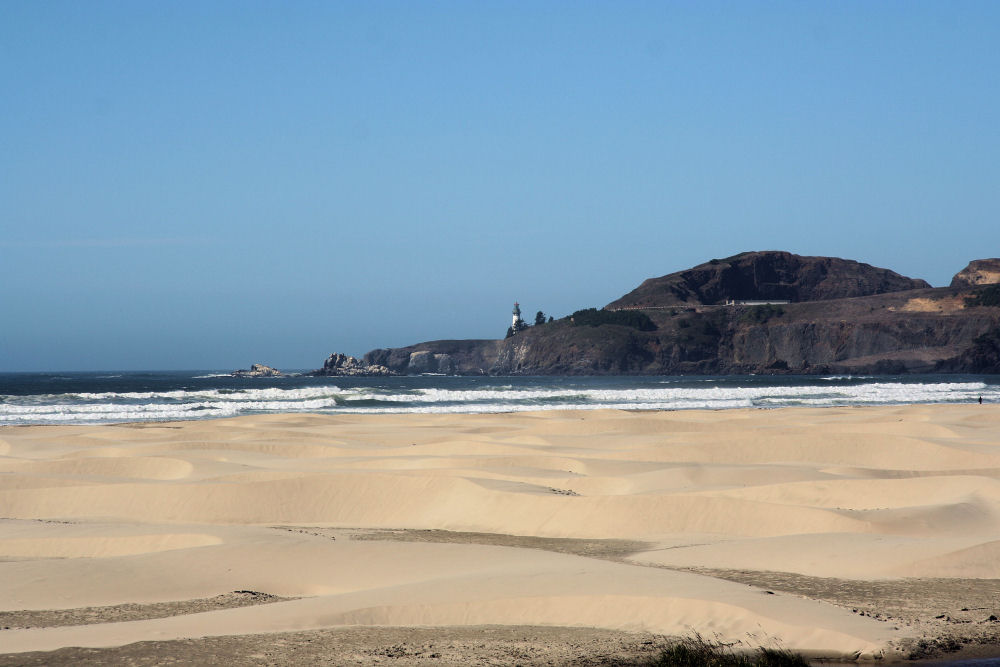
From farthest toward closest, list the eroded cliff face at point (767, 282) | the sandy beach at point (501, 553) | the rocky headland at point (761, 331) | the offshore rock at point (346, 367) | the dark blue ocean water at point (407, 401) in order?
the eroded cliff face at point (767, 282), the offshore rock at point (346, 367), the rocky headland at point (761, 331), the dark blue ocean water at point (407, 401), the sandy beach at point (501, 553)

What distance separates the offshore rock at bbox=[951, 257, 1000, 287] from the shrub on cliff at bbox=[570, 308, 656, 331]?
147ft

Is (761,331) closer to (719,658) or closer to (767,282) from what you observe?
(767,282)

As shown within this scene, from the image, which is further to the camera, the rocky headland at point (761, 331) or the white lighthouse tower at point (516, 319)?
the white lighthouse tower at point (516, 319)

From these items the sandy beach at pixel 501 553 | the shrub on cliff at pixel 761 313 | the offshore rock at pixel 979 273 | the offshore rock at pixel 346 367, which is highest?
the offshore rock at pixel 979 273

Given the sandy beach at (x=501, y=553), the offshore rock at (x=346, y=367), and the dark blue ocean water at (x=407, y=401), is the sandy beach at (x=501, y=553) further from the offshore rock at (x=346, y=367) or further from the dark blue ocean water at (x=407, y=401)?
the offshore rock at (x=346, y=367)

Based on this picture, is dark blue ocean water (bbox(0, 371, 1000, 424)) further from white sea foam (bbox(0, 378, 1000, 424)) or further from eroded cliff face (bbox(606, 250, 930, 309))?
eroded cliff face (bbox(606, 250, 930, 309))

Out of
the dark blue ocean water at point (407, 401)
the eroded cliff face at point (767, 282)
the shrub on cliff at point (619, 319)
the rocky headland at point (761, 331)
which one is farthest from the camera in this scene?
the eroded cliff face at point (767, 282)

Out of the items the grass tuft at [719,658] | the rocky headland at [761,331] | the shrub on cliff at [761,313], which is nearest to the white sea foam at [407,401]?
the grass tuft at [719,658]

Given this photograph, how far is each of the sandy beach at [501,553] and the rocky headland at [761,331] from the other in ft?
322

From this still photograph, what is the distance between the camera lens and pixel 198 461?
16.5m

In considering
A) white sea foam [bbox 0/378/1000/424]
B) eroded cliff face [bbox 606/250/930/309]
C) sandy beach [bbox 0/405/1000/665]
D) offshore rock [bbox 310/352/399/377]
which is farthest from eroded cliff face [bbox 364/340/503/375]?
sandy beach [bbox 0/405/1000/665]

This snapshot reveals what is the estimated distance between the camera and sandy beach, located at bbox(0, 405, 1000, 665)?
579 cm

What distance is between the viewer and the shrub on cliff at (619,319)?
138m

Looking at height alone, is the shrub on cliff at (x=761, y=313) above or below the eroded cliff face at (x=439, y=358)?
above
